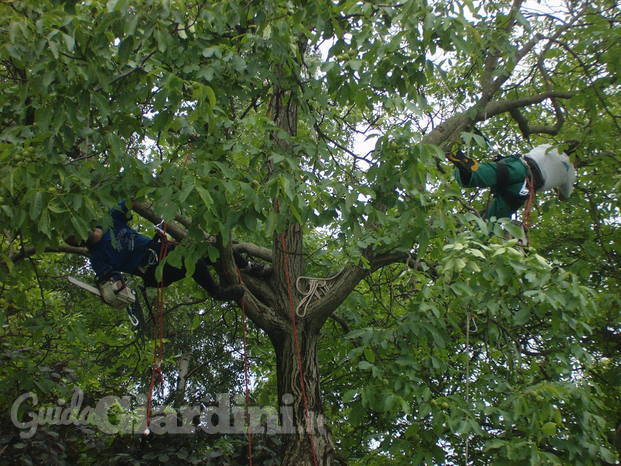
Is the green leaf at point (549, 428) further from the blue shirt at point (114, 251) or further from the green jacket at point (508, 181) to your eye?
the blue shirt at point (114, 251)

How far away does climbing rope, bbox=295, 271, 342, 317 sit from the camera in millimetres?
4719

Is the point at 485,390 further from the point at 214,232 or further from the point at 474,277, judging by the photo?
the point at 214,232

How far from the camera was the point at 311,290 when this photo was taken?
4.72 m

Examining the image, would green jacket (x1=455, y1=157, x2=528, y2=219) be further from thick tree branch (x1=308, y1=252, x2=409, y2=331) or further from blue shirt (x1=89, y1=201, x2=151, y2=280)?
blue shirt (x1=89, y1=201, x2=151, y2=280)

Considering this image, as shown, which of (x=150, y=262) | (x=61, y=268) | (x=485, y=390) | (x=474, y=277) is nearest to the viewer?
(x=474, y=277)

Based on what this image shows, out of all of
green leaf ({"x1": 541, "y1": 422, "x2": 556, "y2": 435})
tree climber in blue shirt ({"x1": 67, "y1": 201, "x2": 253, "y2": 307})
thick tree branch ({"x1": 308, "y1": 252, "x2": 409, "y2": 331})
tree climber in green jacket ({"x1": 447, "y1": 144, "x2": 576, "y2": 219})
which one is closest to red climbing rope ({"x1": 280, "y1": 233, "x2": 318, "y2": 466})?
thick tree branch ({"x1": 308, "y1": 252, "x2": 409, "y2": 331})

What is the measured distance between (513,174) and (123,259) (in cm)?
280

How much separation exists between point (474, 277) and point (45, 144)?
2461 mm

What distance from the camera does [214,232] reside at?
3719mm

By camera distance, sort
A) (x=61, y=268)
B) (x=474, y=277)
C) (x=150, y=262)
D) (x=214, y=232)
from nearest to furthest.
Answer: (x=214, y=232), (x=474, y=277), (x=150, y=262), (x=61, y=268)

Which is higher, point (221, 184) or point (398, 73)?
point (398, 73)

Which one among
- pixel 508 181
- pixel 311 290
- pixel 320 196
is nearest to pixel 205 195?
pixel 320 196

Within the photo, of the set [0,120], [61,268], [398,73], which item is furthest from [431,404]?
[61,268]

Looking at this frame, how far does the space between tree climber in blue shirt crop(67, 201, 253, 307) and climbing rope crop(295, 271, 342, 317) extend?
415 millimetres
